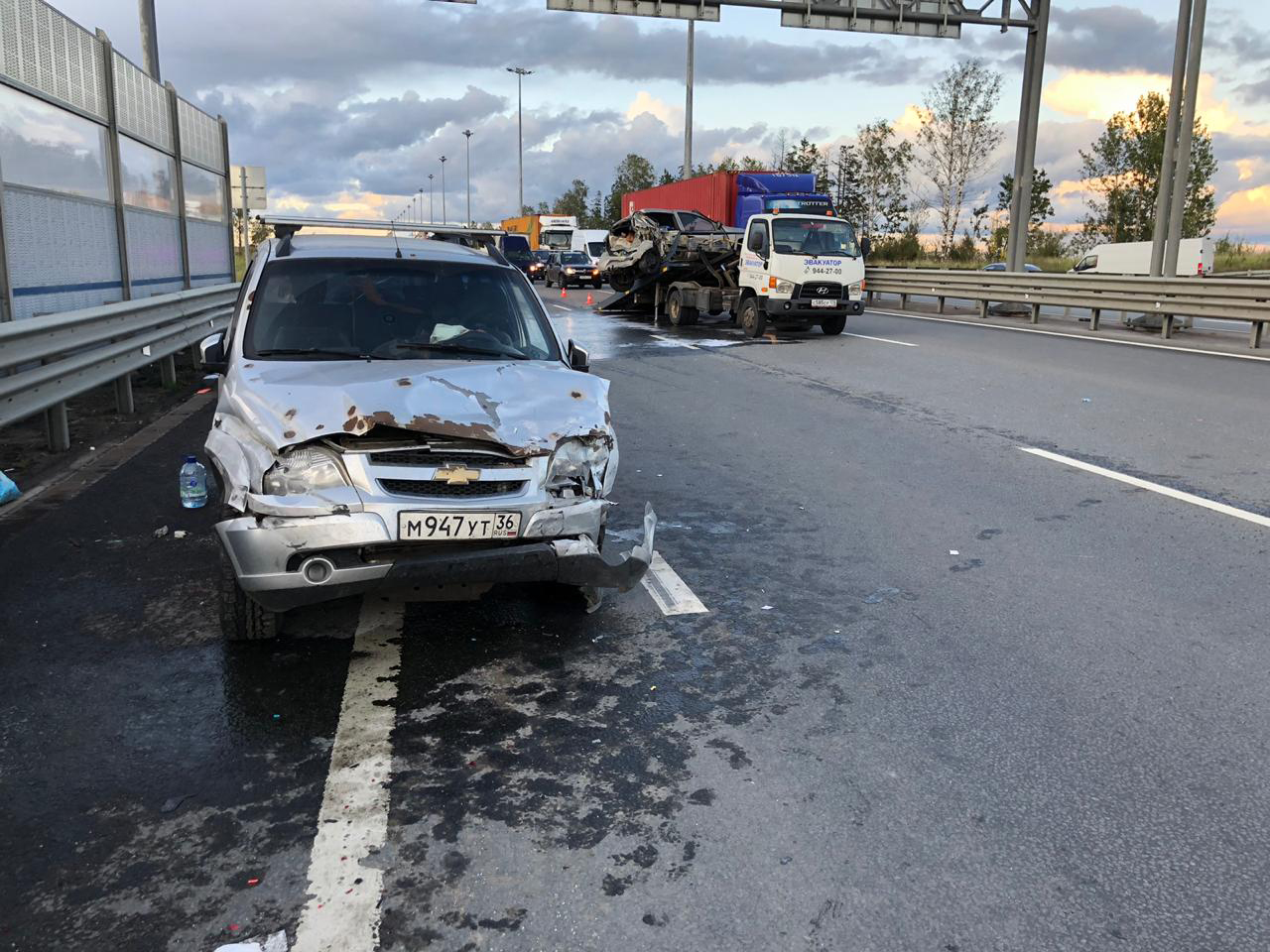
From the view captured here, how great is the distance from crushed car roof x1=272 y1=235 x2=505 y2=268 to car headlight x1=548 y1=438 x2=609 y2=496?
200 centimetres

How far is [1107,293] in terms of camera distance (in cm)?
1983

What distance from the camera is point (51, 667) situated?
13.6 ft

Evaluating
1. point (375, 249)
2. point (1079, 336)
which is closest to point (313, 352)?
point (375, 249)

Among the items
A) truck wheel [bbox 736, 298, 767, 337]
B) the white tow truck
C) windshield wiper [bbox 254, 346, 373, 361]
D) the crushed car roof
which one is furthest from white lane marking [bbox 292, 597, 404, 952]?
truck wheel [bbox 736, 298, 767, 337]

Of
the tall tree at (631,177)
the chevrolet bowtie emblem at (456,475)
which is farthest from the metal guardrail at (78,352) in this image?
the tall tree at (631,177)

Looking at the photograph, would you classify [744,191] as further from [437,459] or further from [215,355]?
[437,459]

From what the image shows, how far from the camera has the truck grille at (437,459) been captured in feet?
12.9

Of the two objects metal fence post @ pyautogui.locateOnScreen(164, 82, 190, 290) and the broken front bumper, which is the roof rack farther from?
metal fence post @ pyautogui.locateOnScreen(164, 82, 190, 290)

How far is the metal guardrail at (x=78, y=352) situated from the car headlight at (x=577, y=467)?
14.8 feet

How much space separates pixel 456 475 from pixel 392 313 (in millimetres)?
1696

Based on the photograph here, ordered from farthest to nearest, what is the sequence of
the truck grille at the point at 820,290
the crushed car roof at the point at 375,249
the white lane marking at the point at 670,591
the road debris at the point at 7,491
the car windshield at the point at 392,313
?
the truck grille at the point at 820,290
the road debris at the point at 7,491
the crushed car roof at the point at 375,249
the car windshield at the point at 392,313
the white lane marking at the point at 670,591

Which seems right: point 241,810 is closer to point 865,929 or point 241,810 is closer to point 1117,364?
point 865,929

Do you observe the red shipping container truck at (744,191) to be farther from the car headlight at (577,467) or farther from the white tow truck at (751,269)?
the car headlight at (577,467)

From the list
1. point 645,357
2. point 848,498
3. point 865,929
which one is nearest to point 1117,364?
point 645,357
